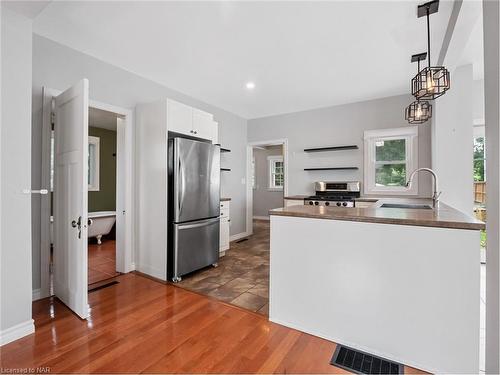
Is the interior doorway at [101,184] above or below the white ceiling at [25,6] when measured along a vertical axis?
below

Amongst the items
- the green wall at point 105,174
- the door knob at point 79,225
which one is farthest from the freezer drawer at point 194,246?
the green wall at point 105,174

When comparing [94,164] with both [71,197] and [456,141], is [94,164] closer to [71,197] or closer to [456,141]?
[71,197]

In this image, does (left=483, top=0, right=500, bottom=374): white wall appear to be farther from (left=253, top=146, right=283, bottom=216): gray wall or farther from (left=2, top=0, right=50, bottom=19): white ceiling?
(left=253, top=146, right=283, bottom=216): gray wall

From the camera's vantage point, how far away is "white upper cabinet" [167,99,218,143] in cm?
310

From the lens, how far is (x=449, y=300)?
1.50 meters

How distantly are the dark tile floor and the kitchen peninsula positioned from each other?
47 centimetres

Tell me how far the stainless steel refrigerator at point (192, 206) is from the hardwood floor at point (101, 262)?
0.90 meters

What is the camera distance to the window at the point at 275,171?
8.15 m

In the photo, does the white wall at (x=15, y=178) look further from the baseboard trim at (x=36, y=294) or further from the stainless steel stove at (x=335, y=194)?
the stainless steel stove at (x=335, y=194)

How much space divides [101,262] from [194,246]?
165cm

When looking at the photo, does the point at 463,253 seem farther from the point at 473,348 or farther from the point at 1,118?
the point at 1,118

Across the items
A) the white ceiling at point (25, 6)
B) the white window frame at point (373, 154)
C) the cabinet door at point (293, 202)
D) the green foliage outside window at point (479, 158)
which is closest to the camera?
the white ceiling at point (25, 6)

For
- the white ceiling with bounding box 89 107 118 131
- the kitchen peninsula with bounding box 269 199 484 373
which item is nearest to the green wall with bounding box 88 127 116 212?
the white ceiling with bounding box 89 107 118 131

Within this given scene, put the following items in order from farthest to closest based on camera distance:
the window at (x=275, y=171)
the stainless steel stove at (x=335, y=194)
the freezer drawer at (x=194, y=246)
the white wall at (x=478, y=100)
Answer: the window at (x=275, y=171) < the stainless steel stove at (x=335, y=194) < the white wall at (x=478, y=100) < the freezer drawer at (x=194, y=246)
